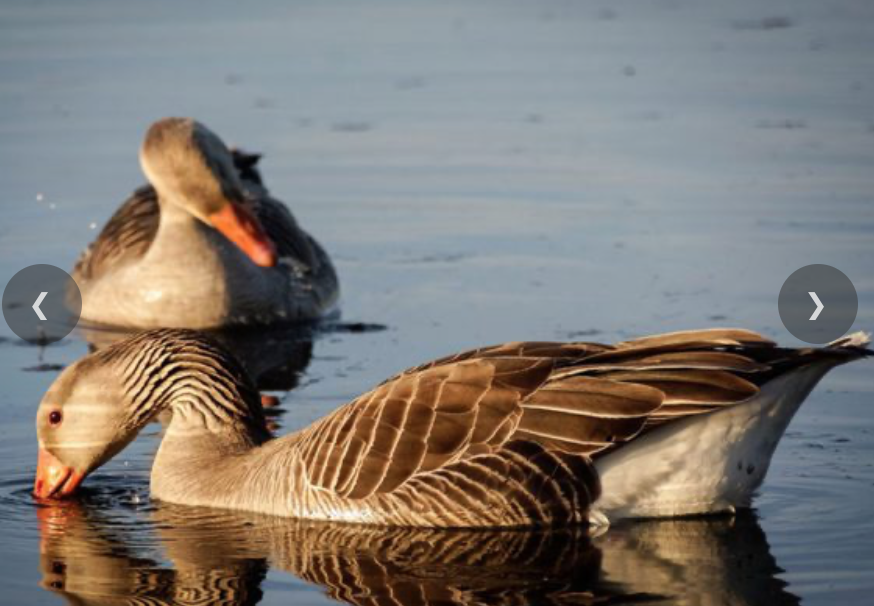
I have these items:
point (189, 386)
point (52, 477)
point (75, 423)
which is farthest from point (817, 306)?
point (52, 477)

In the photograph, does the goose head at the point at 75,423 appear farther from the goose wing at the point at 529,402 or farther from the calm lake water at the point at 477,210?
the goose wing at the point at 529,402

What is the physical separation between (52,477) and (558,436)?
2.55 metres

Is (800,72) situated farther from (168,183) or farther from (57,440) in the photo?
(57,440)

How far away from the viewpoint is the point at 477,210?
15273mm

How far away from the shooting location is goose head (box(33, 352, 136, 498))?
9.41m

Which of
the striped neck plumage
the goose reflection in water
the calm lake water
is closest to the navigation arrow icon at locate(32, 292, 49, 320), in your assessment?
the calm lake water

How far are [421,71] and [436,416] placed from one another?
10986mm

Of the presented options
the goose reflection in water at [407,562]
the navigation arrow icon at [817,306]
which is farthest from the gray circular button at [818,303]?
the goose reflection in water at [407,562]

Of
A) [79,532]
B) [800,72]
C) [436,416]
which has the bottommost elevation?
[79,532]

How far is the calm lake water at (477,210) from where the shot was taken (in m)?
8.30

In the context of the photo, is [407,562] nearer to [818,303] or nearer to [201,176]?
[818,303]

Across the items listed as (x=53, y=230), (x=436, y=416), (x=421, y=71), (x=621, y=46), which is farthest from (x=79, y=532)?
(x=621, y=46)

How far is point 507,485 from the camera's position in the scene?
859 centimetres

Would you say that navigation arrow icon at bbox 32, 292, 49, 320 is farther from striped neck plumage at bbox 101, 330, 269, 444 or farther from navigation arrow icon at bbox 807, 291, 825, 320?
navigation arrow icon at bbox 807, 291, 825, 320
